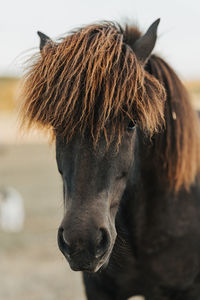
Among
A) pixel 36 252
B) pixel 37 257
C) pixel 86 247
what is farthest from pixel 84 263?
pixel 36 252

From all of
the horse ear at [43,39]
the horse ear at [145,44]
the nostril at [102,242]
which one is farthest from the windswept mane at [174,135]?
the nostril at [102,242]

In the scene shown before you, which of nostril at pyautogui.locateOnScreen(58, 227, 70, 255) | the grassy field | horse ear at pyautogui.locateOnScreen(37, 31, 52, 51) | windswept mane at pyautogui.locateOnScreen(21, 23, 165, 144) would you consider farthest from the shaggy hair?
the grassy field

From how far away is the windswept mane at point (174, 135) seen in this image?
2.44 m

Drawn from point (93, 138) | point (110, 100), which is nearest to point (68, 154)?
point (93, 138)

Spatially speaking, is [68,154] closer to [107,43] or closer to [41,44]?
[107,43]

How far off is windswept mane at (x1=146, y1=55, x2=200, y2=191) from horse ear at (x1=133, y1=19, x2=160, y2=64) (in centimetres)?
26

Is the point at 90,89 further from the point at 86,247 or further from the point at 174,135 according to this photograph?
the point at 174,135

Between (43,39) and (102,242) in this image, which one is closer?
(102,242)

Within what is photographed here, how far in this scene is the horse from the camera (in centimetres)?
180

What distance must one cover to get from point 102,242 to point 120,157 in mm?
395

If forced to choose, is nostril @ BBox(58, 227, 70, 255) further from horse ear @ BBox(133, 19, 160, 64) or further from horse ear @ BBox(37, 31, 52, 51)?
horse ear @ BBox(37, 31, 52, 51)

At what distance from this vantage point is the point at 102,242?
174 centimetres

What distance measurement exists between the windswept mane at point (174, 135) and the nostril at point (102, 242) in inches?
31.9

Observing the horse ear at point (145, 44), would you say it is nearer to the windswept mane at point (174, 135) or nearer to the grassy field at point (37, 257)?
the windswept mane at point (174, 135)
